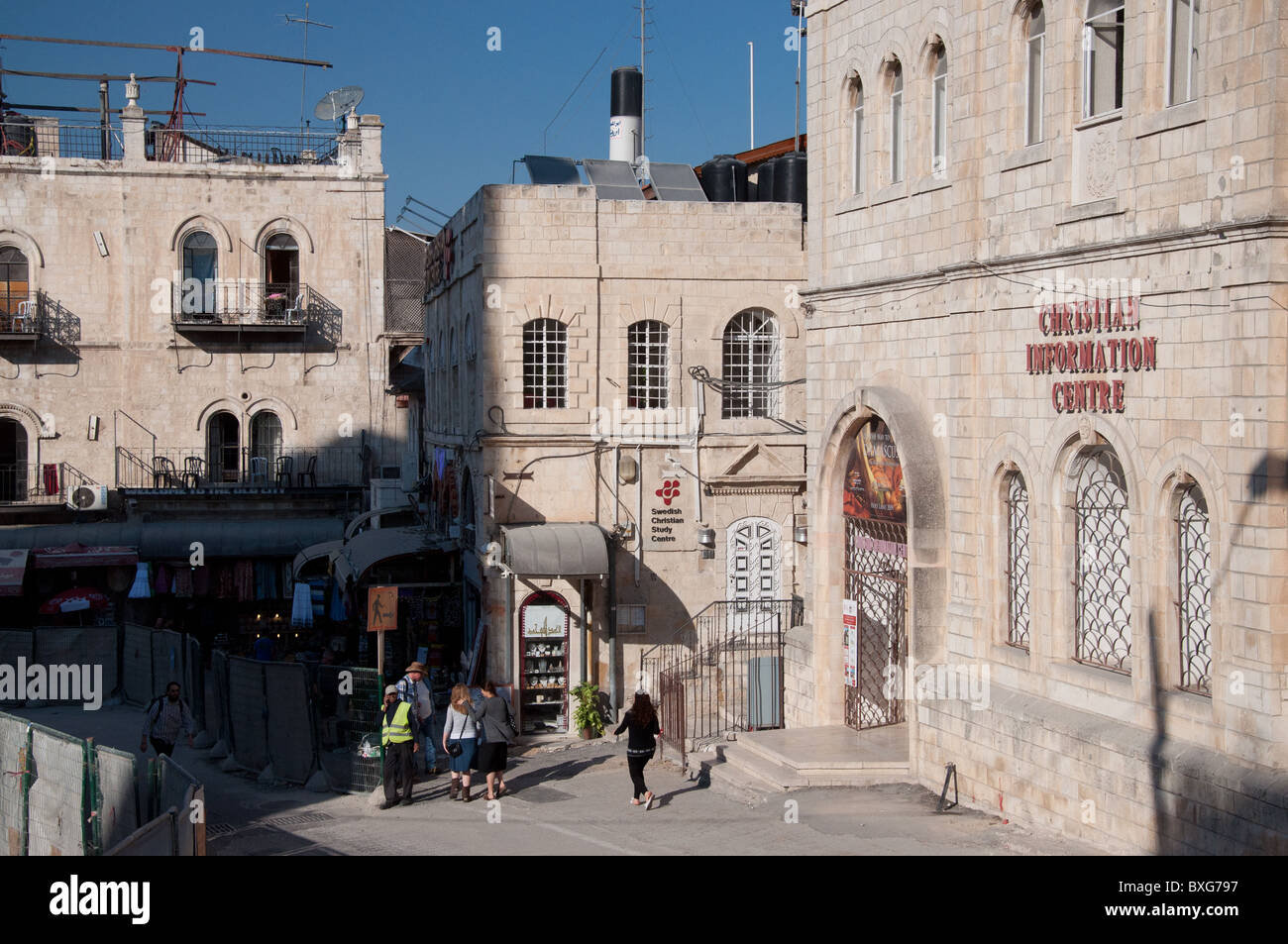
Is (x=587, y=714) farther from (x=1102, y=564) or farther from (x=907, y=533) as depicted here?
(x=1102, y=564)

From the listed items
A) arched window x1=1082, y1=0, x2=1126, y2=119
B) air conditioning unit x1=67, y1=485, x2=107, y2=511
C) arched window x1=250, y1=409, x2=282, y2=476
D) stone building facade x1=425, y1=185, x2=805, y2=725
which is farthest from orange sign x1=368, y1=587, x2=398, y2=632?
arched window x1=250, y1=409, x2=282, y2=476

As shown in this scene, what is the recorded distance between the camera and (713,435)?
24.0m

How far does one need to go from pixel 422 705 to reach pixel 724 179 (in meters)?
12.5

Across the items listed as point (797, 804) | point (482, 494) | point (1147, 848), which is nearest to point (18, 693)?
point (482, 494)

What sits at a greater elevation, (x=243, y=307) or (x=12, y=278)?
(x=12, y=278)

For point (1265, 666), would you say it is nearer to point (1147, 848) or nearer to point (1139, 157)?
point (1147, 848)

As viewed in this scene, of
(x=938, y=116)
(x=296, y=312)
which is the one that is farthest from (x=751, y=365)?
(x=296, y=312)

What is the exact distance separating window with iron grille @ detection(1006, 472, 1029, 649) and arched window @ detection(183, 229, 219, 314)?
27111mm

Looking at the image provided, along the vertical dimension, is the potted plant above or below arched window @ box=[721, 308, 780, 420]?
below

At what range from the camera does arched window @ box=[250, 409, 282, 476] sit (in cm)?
3772

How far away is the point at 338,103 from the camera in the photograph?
37594 mm

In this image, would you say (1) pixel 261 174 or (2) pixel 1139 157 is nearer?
(2) pixel 1139 157

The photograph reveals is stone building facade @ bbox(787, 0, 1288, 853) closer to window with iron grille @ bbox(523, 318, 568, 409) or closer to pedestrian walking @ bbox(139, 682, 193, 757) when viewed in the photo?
window with iron grille @ bbox(523, 318, 568, 409)

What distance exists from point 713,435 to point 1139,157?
40.2ft
